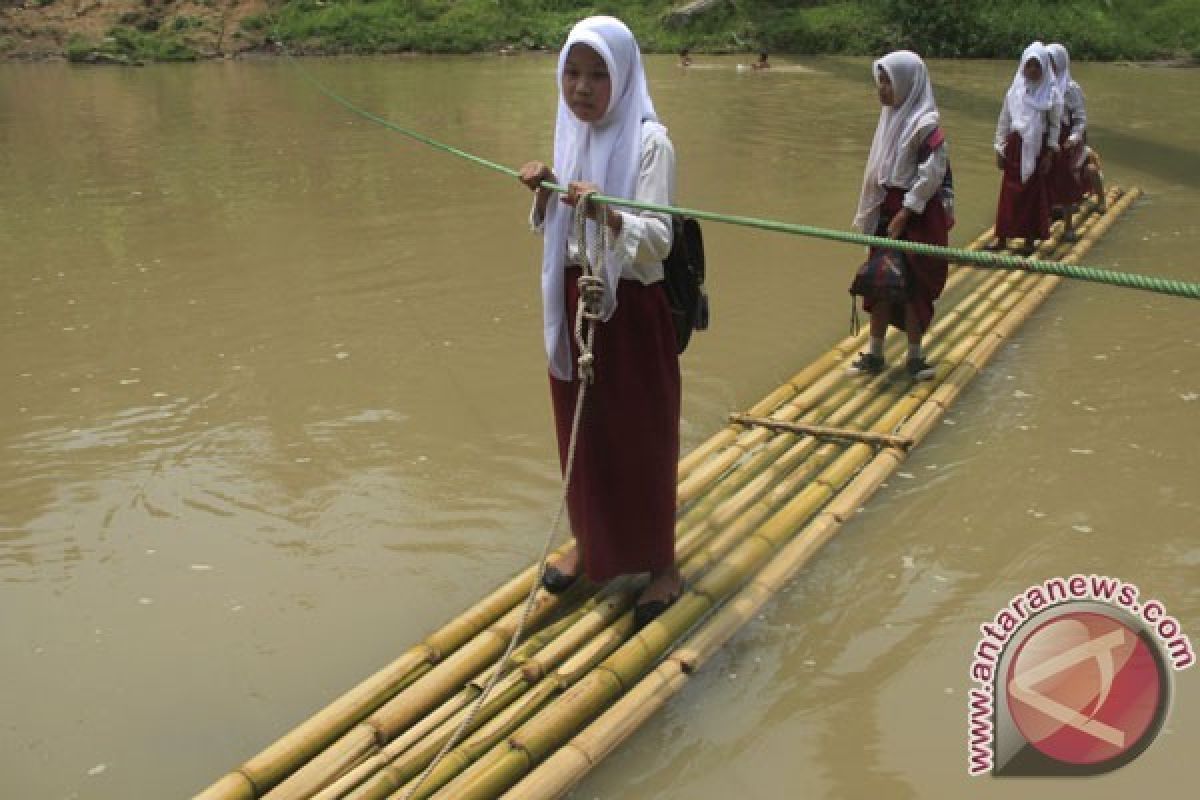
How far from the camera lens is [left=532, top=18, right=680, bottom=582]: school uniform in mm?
2289

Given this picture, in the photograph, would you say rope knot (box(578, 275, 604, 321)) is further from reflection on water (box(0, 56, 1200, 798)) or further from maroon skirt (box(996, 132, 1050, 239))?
maroon skirt (box(996, 132, 1050, 239))

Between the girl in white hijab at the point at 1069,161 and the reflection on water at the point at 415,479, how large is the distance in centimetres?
31

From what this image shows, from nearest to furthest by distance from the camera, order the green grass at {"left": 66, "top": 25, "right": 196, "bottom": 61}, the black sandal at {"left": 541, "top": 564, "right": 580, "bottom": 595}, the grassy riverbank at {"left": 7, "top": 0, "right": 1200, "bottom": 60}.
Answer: the black sandal at {"left": 541, "top": 564, "right": 580, "bottom": 595}
the grassy riverbank at {"left": 7, "top": 0, "right": 1200, "bottom": 60}
the green grass at {"left": 66, "top": 25, "right": 196, "bottom": 61}

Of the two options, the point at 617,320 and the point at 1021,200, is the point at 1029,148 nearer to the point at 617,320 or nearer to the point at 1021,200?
the point at 1021,200

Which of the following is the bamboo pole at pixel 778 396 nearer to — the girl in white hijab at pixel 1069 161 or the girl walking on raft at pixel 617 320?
the girl walking on raft at pixel 617 320

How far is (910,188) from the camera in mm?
3791

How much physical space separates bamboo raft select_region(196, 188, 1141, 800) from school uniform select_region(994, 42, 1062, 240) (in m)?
2.10

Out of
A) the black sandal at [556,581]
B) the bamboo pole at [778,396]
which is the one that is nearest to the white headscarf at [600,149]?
the black sandal at [556,581]

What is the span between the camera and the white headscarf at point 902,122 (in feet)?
12.2

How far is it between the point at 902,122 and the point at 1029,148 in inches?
79.6

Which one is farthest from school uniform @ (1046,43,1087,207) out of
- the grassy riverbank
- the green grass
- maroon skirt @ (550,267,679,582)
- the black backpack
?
the green grass

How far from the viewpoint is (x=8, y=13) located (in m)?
21.1

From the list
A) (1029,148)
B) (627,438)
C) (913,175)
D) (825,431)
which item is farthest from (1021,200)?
(627,438)

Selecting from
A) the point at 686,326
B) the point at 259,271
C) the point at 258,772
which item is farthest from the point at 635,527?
the point at 259,271
